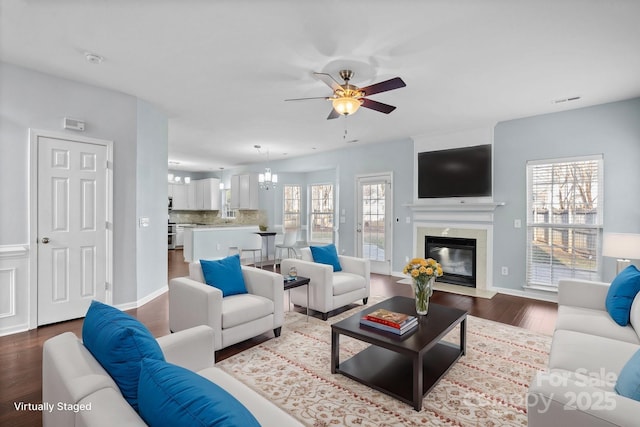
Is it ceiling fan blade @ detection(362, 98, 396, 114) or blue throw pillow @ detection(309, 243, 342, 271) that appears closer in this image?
ceiling fan blade @ detection(362, 98, 396, 114)

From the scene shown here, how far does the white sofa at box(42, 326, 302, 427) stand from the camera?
0.99 metres

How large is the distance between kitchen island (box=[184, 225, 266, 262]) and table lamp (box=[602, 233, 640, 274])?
6.73 meters

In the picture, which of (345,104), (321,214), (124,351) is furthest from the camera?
(321,214)

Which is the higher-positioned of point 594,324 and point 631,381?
point 631,381

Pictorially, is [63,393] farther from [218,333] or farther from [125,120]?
[125,120]

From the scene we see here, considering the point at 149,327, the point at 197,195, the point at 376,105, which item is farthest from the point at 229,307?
the point at 197,195

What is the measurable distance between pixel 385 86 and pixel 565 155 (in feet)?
11.1

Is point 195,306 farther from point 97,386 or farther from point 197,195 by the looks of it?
point 197,195

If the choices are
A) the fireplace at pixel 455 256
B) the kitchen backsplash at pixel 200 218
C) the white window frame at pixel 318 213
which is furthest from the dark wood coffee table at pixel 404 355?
the kitchen backsplash at pixel 200 218

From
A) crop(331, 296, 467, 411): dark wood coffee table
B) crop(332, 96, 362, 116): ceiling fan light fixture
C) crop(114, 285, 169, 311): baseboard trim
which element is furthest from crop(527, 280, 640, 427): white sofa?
crop(114, 285, 169, 311): baseboard trim

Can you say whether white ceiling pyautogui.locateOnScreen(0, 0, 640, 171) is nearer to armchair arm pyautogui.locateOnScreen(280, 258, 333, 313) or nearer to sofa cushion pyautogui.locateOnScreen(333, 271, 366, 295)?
armchair arm pyautogui.locateOnScreen(280, 258, 333, 313)

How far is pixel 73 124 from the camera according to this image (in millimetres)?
3547

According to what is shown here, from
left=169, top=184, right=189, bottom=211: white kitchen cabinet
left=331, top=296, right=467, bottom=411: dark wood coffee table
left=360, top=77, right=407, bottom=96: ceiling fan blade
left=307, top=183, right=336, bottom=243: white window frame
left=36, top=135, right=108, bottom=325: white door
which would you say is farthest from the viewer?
left=169, top=184, right=189, bottom=211: white kitchen cabinet

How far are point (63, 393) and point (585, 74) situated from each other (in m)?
4.76
